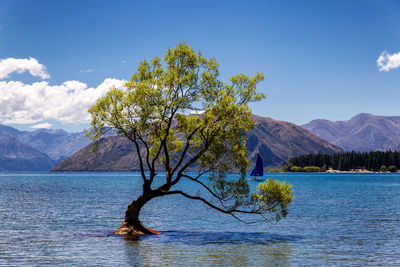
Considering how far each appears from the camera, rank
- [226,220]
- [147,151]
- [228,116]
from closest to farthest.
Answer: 1. [228,116]
2. [147,151]
3. [226,220]

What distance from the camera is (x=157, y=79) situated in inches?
1670

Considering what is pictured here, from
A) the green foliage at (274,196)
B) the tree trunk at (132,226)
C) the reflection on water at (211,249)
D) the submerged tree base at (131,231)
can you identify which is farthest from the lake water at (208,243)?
the green foliage at (274,196)

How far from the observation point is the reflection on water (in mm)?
33562

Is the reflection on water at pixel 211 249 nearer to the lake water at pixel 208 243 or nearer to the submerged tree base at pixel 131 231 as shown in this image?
the lake water at pixel 208 243

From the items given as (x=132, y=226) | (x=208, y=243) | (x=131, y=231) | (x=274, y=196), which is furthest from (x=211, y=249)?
(x=132, y=226)

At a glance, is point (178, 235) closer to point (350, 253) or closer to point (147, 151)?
point (147, 151)

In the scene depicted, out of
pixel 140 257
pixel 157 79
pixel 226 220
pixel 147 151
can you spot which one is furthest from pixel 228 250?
pixel 226 220

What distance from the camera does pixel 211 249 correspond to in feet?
128

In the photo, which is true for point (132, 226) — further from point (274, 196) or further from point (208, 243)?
point (274, 196)

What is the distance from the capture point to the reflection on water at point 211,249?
3356cm

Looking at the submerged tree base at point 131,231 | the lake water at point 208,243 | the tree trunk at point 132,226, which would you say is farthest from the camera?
the submerged tree base at point 131,231

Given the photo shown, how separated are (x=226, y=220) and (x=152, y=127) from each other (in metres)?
27.1

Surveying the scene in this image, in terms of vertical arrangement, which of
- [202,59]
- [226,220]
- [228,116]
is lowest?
[226,220]

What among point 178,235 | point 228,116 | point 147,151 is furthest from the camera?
point 178,235
